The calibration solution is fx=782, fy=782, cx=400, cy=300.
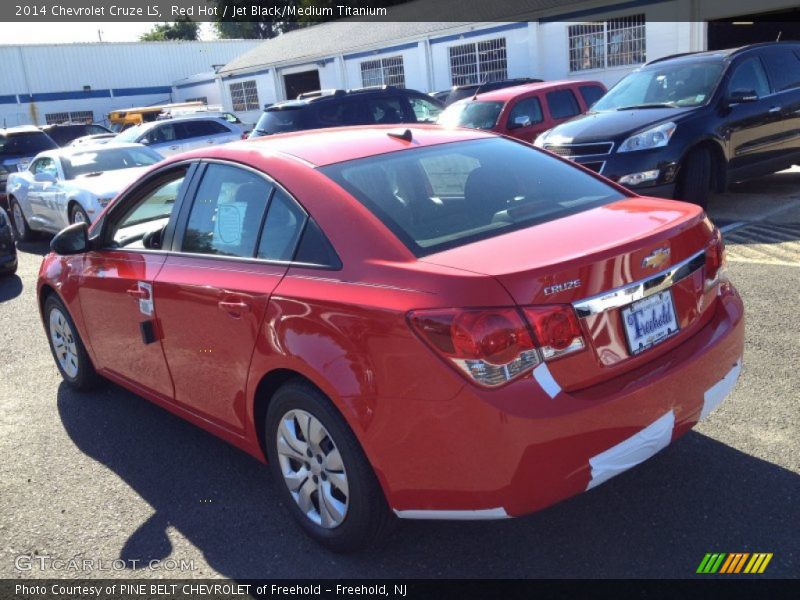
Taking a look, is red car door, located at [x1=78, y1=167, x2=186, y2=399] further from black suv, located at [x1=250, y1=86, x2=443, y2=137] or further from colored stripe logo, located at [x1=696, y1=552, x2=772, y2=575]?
black suv, located at [x1=250, y1=86, x2=443, y2=137]

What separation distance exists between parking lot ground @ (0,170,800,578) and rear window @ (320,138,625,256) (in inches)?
48.8

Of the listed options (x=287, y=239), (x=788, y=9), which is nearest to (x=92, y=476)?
(x=287, y=239)

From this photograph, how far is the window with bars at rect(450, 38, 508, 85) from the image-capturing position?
2434cm

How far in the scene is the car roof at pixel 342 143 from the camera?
3.49 m

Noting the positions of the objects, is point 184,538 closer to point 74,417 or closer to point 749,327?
point 74,417

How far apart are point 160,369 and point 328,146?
4.81 feet

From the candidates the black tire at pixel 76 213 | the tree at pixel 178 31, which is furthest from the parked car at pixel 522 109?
the tree at pixel 178 31

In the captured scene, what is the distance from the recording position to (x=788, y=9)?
1872 centimetres

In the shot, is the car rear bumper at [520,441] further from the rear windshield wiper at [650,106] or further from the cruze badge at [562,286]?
the rear windshield wiper at [650,106]

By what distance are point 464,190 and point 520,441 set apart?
1359 millimetres

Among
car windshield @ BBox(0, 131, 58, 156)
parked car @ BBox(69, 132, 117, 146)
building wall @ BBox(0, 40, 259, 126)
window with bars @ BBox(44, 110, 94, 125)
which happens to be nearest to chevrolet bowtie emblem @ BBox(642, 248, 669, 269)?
car windshield @ BBox(0, 131, 58, 156)

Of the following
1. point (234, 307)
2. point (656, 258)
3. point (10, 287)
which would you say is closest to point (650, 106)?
point (656, 258)

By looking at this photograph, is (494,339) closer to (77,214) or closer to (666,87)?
(666,87)

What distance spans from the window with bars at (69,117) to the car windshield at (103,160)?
34.9m
